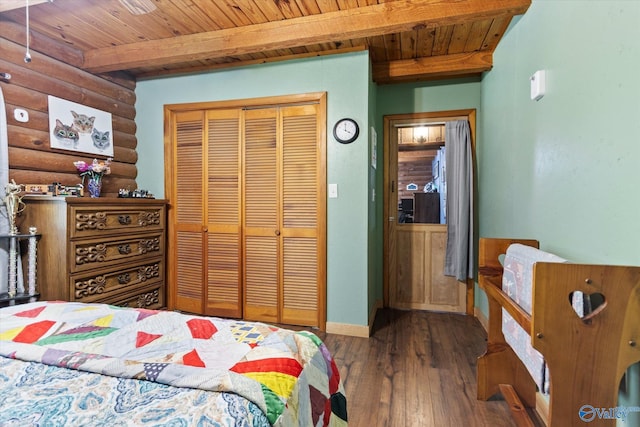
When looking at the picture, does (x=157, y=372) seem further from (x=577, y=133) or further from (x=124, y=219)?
(x=124, y=219)

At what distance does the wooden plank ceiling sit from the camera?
2.09m

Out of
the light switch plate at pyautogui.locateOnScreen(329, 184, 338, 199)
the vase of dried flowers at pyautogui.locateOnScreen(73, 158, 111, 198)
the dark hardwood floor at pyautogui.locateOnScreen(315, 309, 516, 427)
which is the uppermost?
the vase of dried flowers at pyautogui.locateOnScreen(73, 158, 111, 198)

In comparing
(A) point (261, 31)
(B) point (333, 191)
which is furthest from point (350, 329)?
(A) point (261, 31)

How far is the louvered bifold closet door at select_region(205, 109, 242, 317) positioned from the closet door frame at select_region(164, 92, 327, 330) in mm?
98

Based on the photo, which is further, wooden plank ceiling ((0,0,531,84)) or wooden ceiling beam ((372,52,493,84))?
wooden ceiling beam ((372,52,493,84))

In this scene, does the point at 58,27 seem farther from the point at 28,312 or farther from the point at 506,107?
the point at 506,107

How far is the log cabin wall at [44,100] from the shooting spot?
2.23m

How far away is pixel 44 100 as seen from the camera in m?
2.41

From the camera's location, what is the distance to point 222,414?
654 millimetres

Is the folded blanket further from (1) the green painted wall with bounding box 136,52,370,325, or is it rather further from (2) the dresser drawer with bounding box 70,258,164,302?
(2) the dresser drawer with bounding box 70,258,164,302

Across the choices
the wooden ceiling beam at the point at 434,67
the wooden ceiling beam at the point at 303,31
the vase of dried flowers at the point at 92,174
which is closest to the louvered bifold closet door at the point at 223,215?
the wooden ceiling beam at the point at 303,31

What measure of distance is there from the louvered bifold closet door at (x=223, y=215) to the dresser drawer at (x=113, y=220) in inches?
19.7

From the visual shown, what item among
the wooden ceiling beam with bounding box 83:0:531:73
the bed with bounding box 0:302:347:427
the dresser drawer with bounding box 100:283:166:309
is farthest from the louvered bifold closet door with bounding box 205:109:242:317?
the bed with bounding box 0:302:347:427

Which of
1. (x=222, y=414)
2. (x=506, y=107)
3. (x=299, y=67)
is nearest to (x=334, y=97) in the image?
(x=299, y=67)
